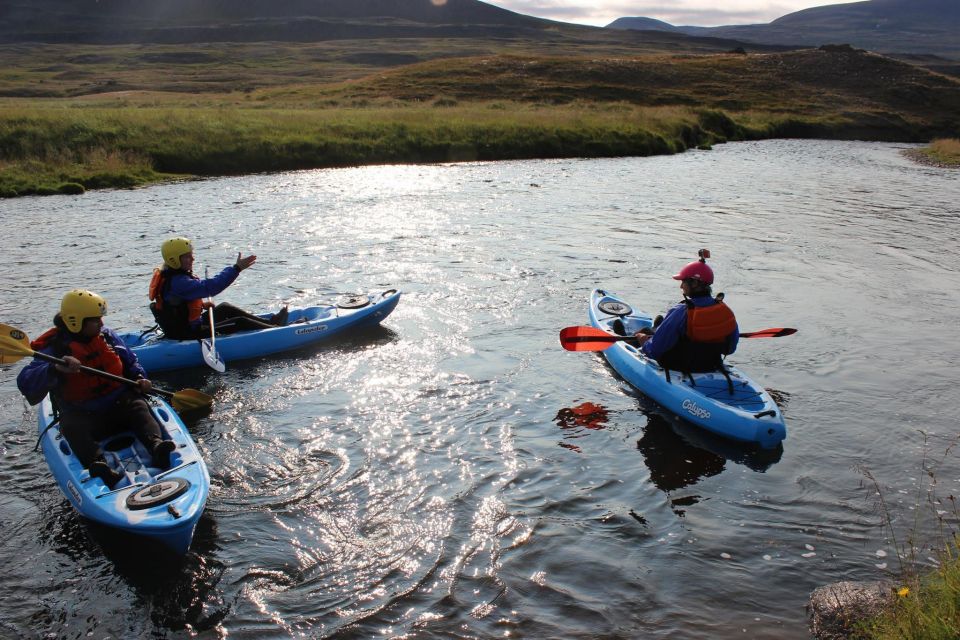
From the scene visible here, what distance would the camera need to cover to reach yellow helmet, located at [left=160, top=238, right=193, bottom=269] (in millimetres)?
9406

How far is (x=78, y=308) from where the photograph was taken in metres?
6.89

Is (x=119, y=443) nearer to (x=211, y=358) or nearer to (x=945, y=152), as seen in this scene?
(x=211, y=358)

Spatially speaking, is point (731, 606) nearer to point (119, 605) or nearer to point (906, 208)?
point (119, 605)

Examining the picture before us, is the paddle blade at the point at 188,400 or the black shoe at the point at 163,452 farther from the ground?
the black shoe at the point at 163,452

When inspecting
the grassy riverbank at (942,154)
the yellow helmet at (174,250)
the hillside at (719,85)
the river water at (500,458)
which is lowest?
the river water at (500,458)

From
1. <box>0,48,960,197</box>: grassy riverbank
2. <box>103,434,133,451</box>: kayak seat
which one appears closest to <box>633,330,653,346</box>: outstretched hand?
<box>103,434,133,451</box>: kayak seat

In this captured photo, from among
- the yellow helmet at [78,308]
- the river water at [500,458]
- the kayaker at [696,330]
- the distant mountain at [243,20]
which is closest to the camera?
the river water at [500,458]

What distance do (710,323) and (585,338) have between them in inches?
73.6

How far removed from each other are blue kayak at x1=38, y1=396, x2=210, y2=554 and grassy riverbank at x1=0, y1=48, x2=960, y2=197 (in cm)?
1745

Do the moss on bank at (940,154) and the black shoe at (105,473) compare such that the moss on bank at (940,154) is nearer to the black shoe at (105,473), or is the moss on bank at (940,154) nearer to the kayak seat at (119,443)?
the kayak seat at (119,443)

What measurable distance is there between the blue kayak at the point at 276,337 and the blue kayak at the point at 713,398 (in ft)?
12.4

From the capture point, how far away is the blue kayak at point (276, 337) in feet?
32.6

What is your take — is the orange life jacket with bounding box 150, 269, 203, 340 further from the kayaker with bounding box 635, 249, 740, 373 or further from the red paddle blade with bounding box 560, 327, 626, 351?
the kayaker with bounding box 635, 249, 740, 373

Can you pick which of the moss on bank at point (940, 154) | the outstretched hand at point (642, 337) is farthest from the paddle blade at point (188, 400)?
the moss on bank at point (940, 154)
